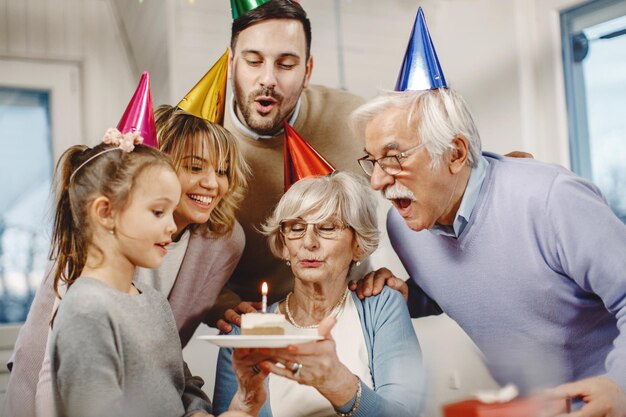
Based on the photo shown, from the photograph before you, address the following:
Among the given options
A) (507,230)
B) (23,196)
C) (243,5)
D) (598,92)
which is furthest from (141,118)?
(598,92)

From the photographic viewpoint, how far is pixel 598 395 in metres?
1.63

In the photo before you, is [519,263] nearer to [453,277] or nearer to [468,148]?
[453,277]

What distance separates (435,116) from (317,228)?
1.29 feet

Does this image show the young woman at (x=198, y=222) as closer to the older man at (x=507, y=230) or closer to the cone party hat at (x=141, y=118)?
the cone party hat at (x=141, y=118)

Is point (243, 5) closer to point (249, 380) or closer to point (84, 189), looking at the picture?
point (84, 189)

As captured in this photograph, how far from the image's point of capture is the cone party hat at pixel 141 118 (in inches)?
65.0

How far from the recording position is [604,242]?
1666 mm

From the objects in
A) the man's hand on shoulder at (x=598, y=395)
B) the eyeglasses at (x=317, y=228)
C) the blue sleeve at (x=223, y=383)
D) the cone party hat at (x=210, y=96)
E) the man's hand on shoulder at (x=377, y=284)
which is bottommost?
the man's hand on shoulder at (x=598, y=395)

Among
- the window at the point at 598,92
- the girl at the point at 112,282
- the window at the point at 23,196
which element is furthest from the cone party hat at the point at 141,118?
the window at the point at 598,92

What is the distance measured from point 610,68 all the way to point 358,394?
1231 millimetres

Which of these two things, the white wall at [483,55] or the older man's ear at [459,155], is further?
the white wall at [483,55]

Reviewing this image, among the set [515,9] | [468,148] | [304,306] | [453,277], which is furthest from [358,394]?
[515,9]

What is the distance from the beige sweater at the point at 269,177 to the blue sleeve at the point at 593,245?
0.54 meters

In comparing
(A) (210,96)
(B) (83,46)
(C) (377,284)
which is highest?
(B) (83,46)
